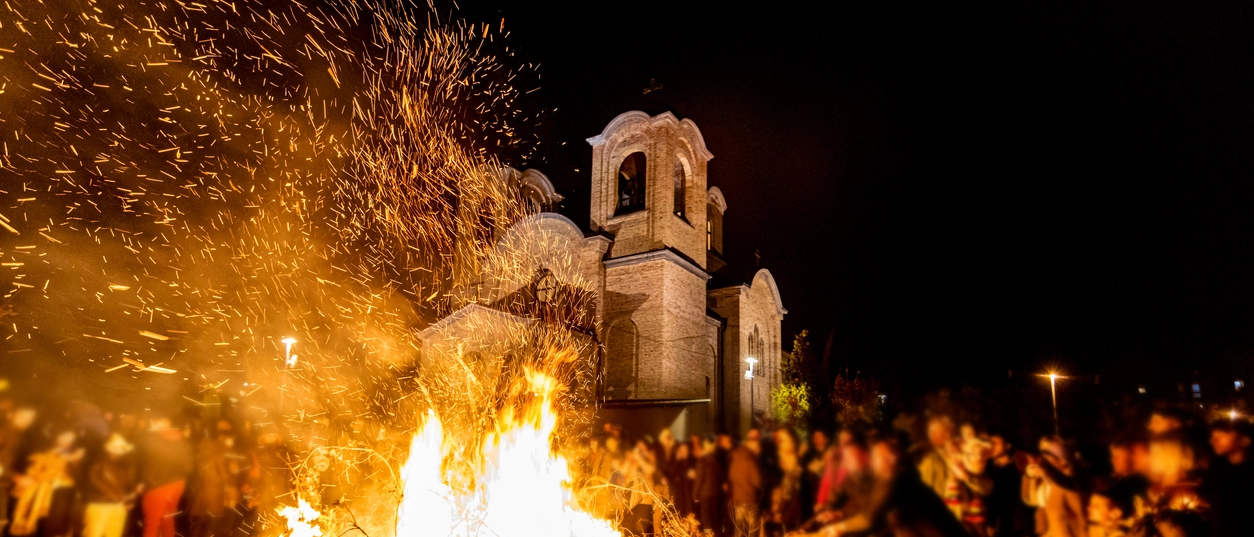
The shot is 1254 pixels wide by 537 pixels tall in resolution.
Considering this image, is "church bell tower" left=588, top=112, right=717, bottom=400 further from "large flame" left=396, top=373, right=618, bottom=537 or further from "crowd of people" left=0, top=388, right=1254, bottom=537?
"large flame" left=396, top=373, right=618, bottom=537

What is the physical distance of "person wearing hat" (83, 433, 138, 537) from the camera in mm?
6027

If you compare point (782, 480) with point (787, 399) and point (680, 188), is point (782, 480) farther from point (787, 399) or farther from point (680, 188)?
point (787, 399)

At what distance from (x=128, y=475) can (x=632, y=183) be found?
61.8ft

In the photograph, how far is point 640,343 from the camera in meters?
20.8

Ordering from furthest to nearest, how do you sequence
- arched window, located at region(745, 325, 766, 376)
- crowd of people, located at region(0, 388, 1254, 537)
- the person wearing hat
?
arched window, located at region(745, 325, 766, 376) < the person wearing hat < crowd of people, located at region(0, 388, 1254, 537)

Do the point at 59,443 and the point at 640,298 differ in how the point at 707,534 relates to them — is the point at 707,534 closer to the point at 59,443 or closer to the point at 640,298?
the point at 59,443

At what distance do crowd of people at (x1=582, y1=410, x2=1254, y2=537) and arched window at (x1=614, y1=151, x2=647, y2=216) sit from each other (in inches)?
648

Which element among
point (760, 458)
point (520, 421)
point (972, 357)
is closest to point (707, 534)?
point (760, 458)

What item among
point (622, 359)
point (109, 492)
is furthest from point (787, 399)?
point (109, 492)

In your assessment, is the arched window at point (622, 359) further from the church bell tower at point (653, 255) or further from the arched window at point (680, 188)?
the arched window at point (680, 188)

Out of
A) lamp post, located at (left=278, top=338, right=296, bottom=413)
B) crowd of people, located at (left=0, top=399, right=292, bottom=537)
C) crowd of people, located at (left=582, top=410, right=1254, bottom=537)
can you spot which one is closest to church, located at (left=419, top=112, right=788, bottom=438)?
lamp post, located at (left=278, top=338, right=296, bottom=413)

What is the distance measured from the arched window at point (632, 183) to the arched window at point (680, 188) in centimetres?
133

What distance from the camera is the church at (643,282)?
20.6 metres

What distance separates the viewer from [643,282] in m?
21.2
